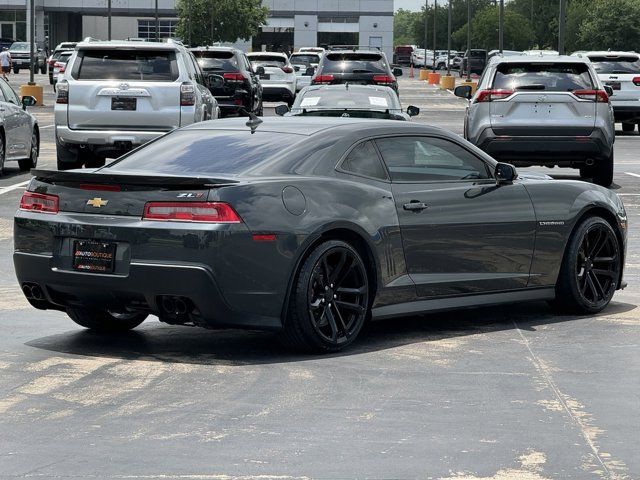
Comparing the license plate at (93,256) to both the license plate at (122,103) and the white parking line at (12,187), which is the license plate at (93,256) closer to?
the white parking line at (12,187)

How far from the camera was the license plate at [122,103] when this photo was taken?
20797 millimetres

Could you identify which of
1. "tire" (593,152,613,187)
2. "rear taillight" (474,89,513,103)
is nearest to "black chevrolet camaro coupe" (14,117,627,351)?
"rear taillight" (474,89,513,103)

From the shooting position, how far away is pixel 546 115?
65.6ft

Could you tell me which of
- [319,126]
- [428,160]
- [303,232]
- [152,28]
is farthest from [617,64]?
[152,28]

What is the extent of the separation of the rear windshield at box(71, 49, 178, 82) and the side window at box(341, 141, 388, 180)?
12.0 meters

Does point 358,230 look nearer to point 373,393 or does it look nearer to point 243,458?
point 373,393

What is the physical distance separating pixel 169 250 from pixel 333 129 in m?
1.56

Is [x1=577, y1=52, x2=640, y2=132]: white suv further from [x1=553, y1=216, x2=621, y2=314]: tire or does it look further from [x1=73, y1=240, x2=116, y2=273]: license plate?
[x1=73, y1=240, x2=116, y2=273]: license plate

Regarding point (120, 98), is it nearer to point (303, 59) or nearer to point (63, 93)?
point (63, 93)

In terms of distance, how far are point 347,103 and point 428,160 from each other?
442 inches

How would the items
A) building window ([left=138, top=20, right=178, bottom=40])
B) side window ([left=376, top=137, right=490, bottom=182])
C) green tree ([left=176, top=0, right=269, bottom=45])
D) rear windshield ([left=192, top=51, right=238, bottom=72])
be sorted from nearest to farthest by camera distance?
side window ([left=376, top=137, right=490, bottom=182]) < rear windshield ([left=192, top=51, right=238, bottom=72]) < green tree ([left=176, top=0, right=269, bottom=45]) < building window ([left=138, top=20, right=178, bottom=40])

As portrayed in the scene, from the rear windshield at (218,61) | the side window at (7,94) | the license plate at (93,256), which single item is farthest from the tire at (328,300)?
the rear windshield at (218,61)

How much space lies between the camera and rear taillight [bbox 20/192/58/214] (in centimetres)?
877

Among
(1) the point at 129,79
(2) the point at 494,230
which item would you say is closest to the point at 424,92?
(1) the point at 129,79
